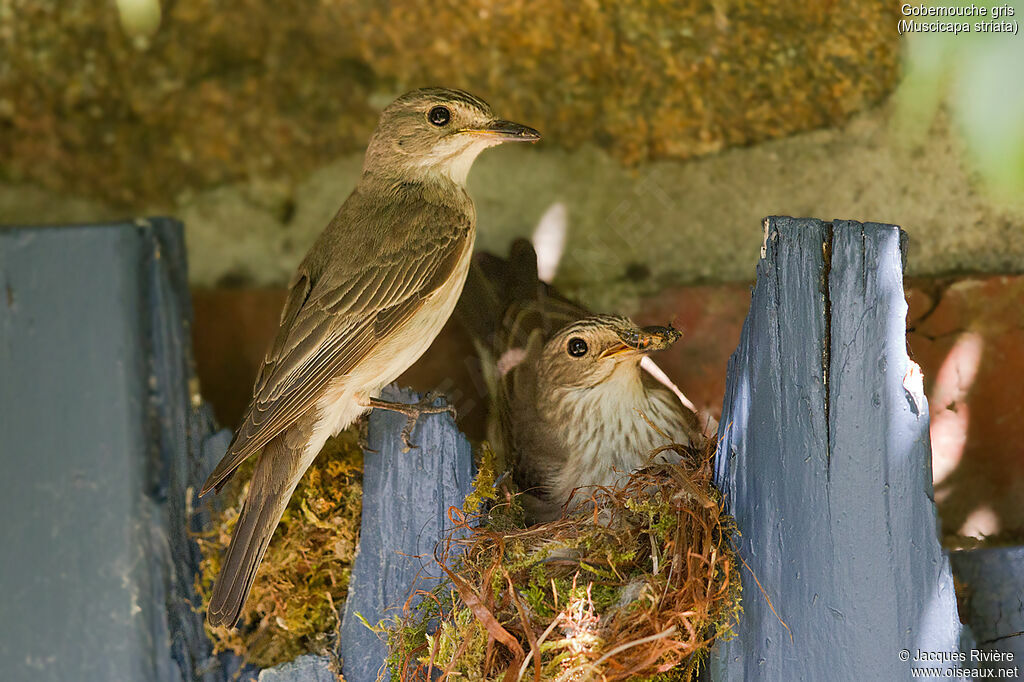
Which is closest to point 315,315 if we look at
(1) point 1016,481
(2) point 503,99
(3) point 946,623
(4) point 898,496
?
(2) point 503,99

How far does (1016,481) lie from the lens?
9.72 feet

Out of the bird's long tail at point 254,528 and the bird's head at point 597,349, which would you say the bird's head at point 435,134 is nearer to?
the bird's head at point 597,349

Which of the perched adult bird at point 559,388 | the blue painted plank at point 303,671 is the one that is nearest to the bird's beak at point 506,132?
the perched adult bird at point 559,388

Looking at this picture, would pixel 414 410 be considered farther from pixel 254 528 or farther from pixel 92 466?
pixel 92 466

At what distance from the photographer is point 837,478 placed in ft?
7.91

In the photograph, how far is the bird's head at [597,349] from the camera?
2988 millimetres

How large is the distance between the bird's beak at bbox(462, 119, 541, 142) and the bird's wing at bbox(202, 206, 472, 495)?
0.82ft

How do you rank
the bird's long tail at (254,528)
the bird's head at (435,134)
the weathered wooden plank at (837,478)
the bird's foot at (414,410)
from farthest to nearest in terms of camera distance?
the bird's head at (435,134) → the bird's foot at (414,410) → the bird's long tail at (254,528) → the weathered wooden plank at (837,478)

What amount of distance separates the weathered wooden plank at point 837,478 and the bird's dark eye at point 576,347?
779 mm

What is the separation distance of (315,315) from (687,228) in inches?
47.2

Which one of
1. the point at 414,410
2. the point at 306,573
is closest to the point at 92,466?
the point at 306,573

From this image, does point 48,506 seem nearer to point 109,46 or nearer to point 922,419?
point 109,46

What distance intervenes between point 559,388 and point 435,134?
2.82ft

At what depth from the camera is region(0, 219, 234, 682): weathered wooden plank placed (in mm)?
2928
